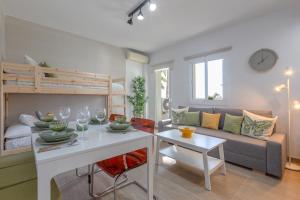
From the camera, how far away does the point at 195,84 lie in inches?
150

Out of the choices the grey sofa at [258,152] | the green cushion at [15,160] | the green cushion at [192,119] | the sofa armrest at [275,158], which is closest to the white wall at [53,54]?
the green cushion at [15,160]

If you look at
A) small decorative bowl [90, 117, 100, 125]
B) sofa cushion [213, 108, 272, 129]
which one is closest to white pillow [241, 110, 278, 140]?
sofa cushion [213, 108, 272, 129]

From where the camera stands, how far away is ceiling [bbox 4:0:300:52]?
2352 mm

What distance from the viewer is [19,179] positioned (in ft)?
3.19

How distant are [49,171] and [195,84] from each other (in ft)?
11.8

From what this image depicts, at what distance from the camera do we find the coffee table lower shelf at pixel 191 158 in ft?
6.01

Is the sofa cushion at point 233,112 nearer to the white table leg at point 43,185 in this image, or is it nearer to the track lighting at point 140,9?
the track lighting at point 140,9

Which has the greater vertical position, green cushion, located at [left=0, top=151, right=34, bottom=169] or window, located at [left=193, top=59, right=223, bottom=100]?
window, located at [left=193, top=59, right=223, bottom=100]

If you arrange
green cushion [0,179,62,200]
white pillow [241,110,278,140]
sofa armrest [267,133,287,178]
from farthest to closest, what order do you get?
white pillow [241,110,278,140] → sofa armrest [267,133,287,178] → green cushion [0,179,62,200]

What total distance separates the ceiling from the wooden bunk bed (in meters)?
1.05

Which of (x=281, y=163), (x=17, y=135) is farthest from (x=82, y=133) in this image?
(x=281, y=163)

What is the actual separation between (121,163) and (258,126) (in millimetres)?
2173

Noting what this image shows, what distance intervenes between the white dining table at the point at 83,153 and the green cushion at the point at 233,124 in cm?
196

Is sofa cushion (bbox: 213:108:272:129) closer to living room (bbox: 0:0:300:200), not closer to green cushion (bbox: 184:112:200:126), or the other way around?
living room (bbox: 0:0:300:200)
